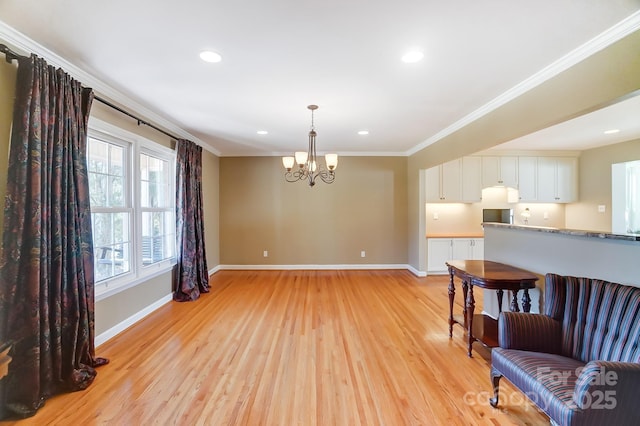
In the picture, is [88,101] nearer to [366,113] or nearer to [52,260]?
[52,260]

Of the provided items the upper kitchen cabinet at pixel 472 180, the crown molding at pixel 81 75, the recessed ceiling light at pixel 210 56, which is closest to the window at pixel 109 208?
the crown molding at pixel 81 75

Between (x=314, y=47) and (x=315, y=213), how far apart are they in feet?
14.2

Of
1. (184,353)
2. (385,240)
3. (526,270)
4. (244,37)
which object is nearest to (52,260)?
(184,353)

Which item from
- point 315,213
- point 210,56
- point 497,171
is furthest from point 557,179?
point 210,56

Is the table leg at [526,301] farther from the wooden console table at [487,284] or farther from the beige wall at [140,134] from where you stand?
the beige wall at [140,134]

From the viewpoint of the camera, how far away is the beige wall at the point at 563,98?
1797 mm

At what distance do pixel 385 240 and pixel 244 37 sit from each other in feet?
16.6

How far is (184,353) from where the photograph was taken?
8.85 ft

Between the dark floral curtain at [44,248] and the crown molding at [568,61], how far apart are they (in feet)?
13.1

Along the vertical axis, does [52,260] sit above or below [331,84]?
below

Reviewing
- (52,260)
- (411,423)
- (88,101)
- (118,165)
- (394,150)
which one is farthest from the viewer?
(394,150)

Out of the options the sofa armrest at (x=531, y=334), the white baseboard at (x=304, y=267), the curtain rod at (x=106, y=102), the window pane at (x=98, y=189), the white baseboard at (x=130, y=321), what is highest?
the curtain rod at (x=106, y=102)

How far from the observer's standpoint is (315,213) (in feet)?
20.4

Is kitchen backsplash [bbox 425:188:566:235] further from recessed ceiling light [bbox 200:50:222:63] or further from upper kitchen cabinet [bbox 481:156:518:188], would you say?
recessed ceiling light [bbox 200:50:222:63]
